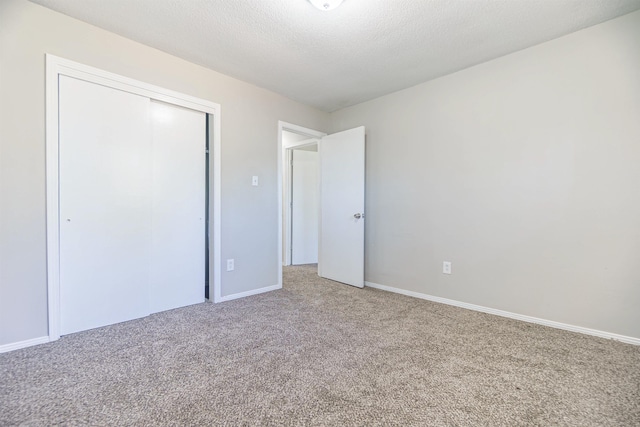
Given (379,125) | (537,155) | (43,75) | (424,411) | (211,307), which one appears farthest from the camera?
(379,125)

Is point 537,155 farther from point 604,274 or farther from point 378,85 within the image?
point 378,85

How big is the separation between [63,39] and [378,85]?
2742 millimetres

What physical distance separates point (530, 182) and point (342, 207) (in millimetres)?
1990

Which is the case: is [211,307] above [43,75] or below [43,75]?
below

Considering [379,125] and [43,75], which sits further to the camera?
[379,125]

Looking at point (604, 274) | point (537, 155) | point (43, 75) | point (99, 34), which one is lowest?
point (604, 274)

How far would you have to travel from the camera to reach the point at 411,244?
10.5 feet

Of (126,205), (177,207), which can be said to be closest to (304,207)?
(177,207)

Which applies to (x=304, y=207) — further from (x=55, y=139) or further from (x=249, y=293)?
(x=55, y=139)

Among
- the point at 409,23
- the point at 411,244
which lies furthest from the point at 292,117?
the point at 411,244

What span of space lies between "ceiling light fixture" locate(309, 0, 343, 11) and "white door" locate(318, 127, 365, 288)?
1.70 m

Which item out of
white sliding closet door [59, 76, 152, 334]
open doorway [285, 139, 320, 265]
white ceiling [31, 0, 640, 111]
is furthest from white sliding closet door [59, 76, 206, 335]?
open doorway [285, 139, 320, 265]

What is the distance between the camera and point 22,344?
6.21 ft

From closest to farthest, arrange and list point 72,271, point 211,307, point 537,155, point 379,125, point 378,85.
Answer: point 72,271
point 537,155
point 211,307
point 378,85
point 379,125
